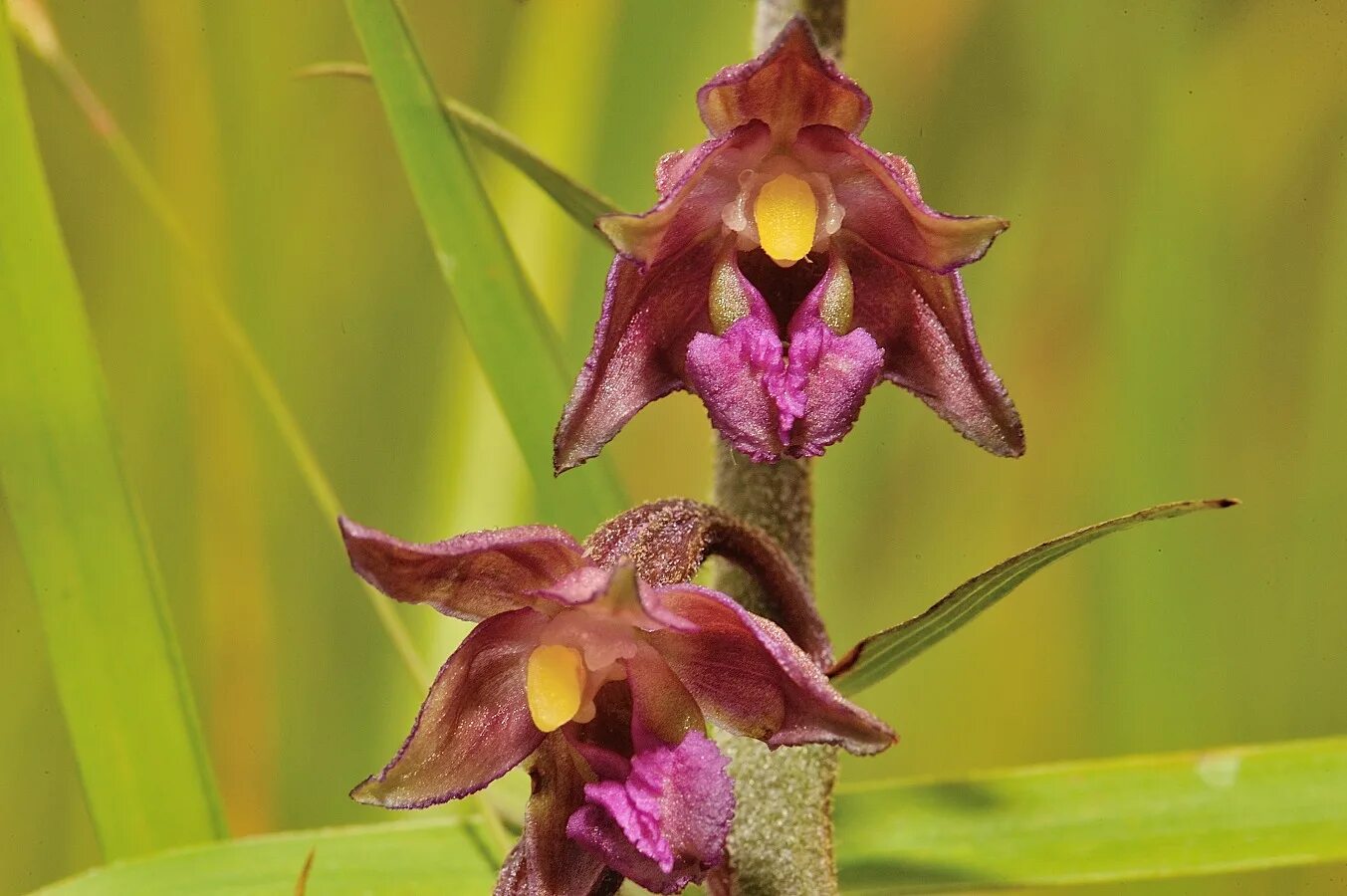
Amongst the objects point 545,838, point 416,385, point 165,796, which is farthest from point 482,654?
point 416,385

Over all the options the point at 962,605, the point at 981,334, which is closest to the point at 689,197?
the point at 962,605

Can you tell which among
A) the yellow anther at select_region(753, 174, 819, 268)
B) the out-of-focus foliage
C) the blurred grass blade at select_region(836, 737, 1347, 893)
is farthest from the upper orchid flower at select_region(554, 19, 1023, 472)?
the out-of-focus foliage

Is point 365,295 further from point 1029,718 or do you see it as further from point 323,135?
point 1029,718

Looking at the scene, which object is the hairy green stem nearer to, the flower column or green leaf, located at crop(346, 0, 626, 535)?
the flower column

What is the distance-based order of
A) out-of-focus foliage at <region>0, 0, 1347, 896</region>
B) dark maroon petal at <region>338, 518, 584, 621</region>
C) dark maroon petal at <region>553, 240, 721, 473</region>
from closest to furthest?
dark maroon petal at <region>338, 518, 584, 621</region> < dark maroon petal at <region>553, 240, 721, 473</region> < out-of-focus foliage at <region>0, 0, 1347, 896</region>

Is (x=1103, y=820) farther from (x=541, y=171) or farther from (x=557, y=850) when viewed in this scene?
(x=541, y=171)

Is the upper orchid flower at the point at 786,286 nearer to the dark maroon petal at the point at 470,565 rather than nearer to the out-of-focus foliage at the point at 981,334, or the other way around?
the dark maroon petal at the point at 470,565
